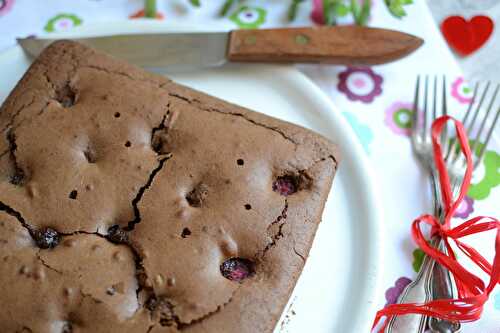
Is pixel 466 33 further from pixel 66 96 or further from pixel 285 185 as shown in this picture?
pixel 66 96

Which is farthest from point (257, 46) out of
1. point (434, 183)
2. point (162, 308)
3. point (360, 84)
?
point (162, 308)

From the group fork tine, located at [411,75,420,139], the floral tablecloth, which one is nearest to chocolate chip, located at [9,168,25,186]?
the floral tablecloth

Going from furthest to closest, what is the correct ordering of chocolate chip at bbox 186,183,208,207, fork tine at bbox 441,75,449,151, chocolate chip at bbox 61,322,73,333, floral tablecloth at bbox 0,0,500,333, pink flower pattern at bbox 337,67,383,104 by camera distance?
pink flower pattern at bbox 337,67,383,104, fork tine at bbox 441,75,449,151, floral tablecloth at bbox 0,0,500,333, chocolate chip at bbox 186,183,208,207, chocolate chip at bbox 61,322,73,333

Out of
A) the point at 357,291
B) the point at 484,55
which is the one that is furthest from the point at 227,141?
the point at 484,55

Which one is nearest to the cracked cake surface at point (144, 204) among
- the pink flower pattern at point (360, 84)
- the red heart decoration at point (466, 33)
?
the pink flower pattern at point (360, 84)

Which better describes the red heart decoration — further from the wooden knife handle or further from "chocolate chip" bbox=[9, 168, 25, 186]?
"chocolate chip" bbox=[9, 168, 25, 186]

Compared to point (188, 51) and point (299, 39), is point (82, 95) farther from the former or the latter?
point (299, 39)
